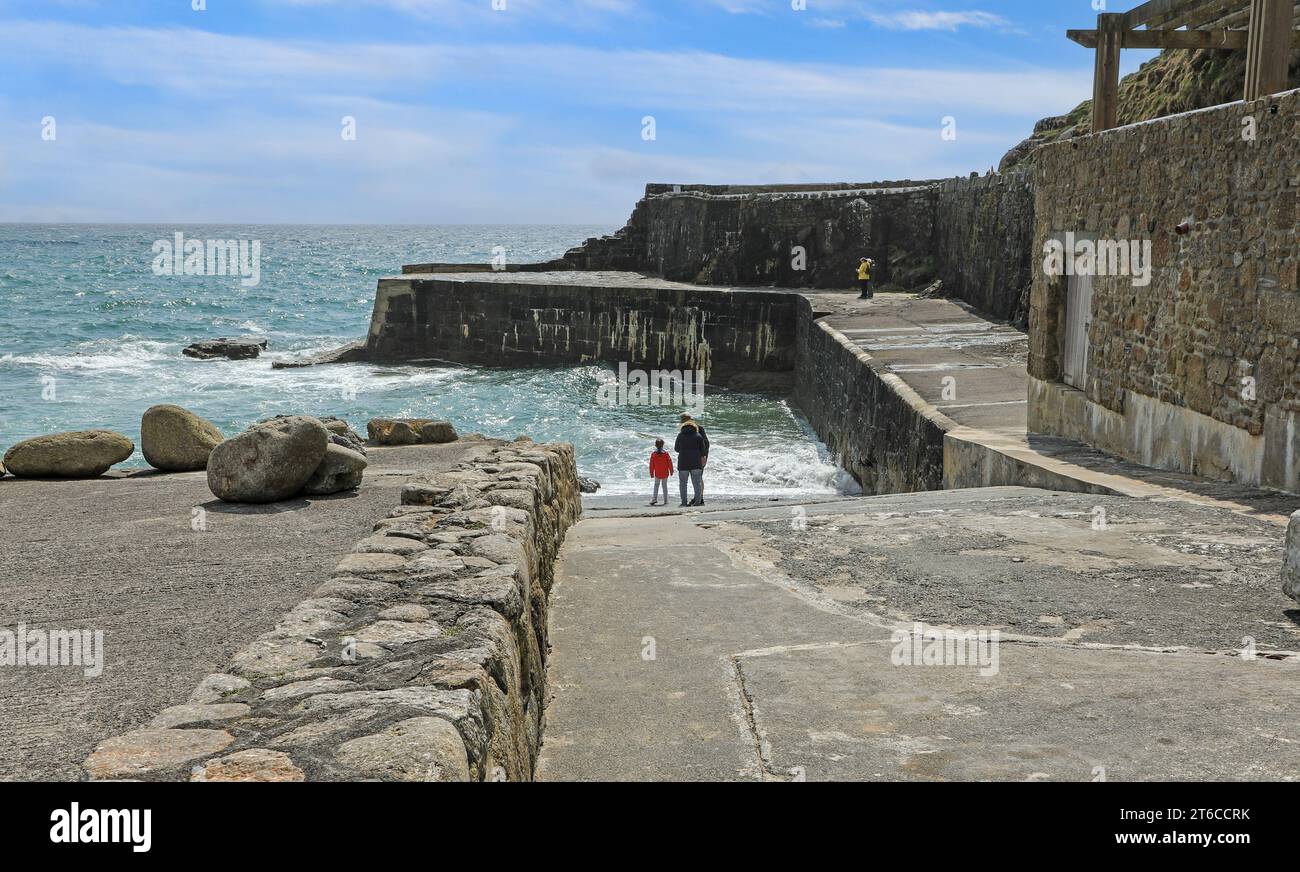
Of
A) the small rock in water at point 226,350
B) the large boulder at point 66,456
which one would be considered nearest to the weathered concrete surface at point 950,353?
the large boulder at point 66,456

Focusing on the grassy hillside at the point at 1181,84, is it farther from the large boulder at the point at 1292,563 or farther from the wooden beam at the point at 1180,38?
the large boulder at the point at 1292,563

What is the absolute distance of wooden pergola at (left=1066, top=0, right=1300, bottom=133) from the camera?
27.6 feet

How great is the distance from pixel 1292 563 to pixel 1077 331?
22.6 ft

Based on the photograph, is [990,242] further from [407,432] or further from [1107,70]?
[407,432]

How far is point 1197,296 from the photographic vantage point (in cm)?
884

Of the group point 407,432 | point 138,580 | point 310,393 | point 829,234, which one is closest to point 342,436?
point 407,432

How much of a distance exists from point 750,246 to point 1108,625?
29412mm

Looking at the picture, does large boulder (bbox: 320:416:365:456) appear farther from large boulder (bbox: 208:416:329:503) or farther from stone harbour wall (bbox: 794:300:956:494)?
stone harbour wall (bbox: 794:300:956:494)

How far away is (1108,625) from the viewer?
5.19 metres

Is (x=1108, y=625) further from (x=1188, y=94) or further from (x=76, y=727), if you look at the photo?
(x=1188, y=94)

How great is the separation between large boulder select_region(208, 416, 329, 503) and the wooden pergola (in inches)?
285

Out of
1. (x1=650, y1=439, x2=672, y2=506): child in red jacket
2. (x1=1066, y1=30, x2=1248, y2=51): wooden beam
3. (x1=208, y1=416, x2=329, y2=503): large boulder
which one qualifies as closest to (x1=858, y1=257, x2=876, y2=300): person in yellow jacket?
(x1=650, y1=439, x2=672, y2=506): child in red jacket

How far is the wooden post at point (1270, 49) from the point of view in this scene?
330 inches
